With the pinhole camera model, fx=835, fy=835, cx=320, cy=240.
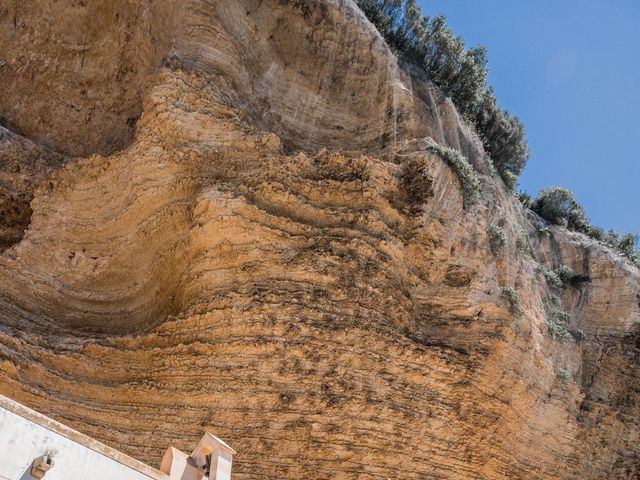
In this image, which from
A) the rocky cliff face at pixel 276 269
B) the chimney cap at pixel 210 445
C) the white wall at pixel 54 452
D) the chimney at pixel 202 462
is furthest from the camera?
the rocky cliff face at pixel 276 269

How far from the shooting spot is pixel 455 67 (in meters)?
18.1

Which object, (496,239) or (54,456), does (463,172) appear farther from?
(54,456)

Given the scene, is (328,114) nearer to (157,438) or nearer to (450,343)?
(450,343)

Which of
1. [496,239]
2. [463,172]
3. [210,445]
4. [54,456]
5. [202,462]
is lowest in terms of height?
[54,456]

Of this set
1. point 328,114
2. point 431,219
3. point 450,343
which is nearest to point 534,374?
point 450,343

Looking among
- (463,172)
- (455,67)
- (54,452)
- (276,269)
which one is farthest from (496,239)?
(54,452)

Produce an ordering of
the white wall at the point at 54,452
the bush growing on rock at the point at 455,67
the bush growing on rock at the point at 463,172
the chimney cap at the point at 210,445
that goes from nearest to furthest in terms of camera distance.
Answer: the white wall at the point at 54,452, the chimney cap at the point at 210,445, the bush growing on rock at the point at 463,172, the bush growing on rock at the point at 455,67

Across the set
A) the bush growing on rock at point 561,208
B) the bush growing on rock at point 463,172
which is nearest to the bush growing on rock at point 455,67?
the bush growing on rock at point 561,208

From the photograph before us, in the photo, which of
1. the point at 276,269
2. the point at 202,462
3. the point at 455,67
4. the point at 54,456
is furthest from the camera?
the point at 455,67

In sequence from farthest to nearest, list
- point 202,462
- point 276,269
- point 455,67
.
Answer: point 455,67 < point 276,269 < point 202,462

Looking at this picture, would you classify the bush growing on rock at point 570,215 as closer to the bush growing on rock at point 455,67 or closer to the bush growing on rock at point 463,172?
the bush growing on rock at point 455,67

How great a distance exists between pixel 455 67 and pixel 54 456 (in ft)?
44.0

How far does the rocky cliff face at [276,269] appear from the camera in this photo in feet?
33.2

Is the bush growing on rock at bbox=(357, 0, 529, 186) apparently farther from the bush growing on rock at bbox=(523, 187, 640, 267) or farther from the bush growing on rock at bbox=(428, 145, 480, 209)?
the bush growing on rock at bbox=(428, 145, 480, 209)
